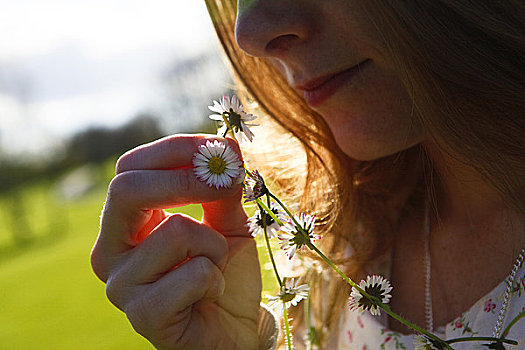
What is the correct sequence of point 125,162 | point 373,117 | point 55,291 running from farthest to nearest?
point 55,291
point 373,117
point 125,162

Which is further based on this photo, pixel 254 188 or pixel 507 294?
pixel 507 294

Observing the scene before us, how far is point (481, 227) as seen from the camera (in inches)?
29.7

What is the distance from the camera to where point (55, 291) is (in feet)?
21.6

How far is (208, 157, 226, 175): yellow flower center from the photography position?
20.8 inches

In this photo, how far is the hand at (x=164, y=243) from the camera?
56 centimetres

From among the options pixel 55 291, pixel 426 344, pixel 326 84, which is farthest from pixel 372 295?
pixel 55 291

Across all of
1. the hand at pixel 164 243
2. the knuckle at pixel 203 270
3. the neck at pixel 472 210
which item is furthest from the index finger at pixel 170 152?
the neck at pixel 472 210

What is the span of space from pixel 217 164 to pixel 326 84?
0.72 ft

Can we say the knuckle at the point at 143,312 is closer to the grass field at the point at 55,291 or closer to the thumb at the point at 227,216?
the thumb at the point at 227,216

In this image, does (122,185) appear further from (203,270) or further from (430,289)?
(430,289)

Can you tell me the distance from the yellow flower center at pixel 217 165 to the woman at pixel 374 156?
21 mm

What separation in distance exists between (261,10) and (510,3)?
267mm

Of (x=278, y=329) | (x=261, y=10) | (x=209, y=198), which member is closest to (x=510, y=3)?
(x=261, y=10)

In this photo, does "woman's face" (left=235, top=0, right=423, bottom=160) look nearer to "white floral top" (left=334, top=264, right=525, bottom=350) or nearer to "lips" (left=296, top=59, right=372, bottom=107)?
"lips" (left=296, top=59, right=372, bottom=107)
